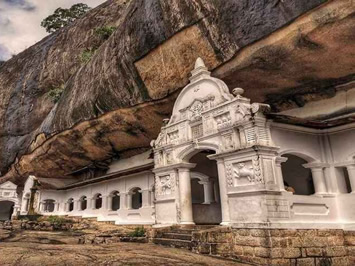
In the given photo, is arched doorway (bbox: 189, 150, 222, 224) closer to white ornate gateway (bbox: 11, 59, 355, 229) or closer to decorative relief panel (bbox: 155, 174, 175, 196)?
white ornate gateway (bbox: 11, 59, 355, 229)

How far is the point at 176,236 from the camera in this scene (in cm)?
962

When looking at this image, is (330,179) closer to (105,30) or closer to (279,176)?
(279,176)

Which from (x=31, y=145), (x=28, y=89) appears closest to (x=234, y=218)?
(x=31, y=145)

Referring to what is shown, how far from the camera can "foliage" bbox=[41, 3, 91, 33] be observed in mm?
36156

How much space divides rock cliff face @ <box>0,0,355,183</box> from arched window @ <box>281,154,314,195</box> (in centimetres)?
232

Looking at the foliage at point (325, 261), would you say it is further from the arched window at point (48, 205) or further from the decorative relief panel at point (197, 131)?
the arched window at point (48, 205)

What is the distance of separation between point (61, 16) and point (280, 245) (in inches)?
1483

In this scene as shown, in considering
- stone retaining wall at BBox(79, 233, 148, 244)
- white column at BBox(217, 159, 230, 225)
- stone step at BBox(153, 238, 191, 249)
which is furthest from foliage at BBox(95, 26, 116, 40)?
stone step at BBox(153, 238, 191, 249)

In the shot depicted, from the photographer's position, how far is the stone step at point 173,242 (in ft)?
29.1

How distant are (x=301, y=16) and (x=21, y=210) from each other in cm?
2985

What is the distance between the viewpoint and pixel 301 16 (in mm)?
8508

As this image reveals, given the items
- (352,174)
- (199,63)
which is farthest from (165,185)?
(352,174)

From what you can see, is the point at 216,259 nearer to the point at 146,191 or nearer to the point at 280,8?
the point at 280,8

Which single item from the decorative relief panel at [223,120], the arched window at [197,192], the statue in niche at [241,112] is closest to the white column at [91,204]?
the arched window at [197,192]
